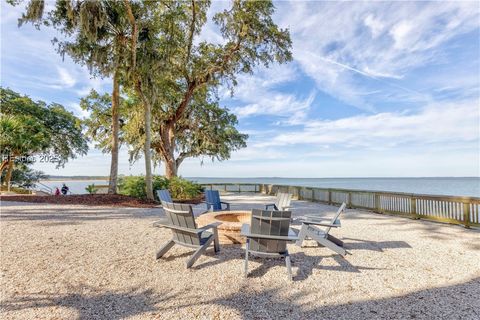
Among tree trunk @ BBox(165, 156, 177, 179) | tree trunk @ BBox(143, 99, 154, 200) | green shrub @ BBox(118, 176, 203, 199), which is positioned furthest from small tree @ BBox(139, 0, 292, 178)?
green shrub @ BBox(118, 176, 203, 199)

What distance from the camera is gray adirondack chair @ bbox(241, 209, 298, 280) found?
3525 mm

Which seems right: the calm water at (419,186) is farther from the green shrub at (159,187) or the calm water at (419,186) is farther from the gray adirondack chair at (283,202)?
the gray adirondack chair at (283,202)

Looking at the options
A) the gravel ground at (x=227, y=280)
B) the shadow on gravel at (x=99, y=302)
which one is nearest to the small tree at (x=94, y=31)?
the gravel ground at (x=227, y=280)

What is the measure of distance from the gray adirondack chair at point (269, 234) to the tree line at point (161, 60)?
29.0 feet

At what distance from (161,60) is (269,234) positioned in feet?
33.6

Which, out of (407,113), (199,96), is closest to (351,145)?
(407,113)

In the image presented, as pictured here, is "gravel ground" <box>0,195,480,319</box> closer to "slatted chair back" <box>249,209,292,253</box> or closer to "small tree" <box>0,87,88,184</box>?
"slatted chair back" <box>249,209,292,253</box>

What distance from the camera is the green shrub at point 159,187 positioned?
1218 centimetres

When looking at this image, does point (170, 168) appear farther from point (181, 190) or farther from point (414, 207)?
point (414, 207)

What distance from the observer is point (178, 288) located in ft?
10.1

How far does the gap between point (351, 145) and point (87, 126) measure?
45251mm

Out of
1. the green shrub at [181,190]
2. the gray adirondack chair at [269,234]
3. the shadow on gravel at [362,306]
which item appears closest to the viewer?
the shadow on gravel at [362,306]

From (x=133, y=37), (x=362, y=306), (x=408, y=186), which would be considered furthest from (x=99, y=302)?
(x=408, y=186)

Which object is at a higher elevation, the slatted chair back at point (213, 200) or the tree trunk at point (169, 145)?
the tree trunk at point (169, 145)
